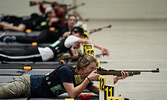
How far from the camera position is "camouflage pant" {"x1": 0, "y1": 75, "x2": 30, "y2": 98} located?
4.95 metres

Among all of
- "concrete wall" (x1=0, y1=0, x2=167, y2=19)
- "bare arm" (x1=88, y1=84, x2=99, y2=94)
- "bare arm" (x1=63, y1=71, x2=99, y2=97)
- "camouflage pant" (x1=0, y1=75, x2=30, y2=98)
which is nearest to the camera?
"bare arm" (x1=63, y1=71, x2=99, y2=97)

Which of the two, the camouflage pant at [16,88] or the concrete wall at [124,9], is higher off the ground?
the concrete wall at [124,9]

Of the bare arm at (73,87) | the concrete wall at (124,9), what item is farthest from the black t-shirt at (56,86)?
the concrete wall at (124,9)

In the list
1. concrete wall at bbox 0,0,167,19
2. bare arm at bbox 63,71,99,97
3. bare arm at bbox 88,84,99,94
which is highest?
concrete wall at bbox 0,0,167,19

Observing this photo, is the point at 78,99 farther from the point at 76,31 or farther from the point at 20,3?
the point at 20,3

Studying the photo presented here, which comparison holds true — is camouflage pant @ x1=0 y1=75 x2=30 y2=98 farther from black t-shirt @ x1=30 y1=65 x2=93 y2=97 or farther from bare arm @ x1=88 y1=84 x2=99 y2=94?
bare arm @ x1=88 y1=84 x2=99 y2=94

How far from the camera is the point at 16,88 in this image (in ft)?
16.3

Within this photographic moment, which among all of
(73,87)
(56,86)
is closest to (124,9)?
(56,86)

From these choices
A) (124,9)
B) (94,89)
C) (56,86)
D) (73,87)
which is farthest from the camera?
(124,9)

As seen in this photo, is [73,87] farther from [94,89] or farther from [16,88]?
[16,88]

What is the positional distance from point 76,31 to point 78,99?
9.24 ft

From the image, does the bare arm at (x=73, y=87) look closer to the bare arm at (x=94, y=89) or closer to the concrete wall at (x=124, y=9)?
the bare arm at (x=94, y=89)

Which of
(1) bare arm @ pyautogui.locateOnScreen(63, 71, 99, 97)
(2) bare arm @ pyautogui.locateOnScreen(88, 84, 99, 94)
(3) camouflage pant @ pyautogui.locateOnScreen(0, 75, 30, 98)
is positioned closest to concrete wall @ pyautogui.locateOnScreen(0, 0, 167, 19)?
(2) bare arm @ pyautogui.locateOnScreen(88, 84, 99, 94)

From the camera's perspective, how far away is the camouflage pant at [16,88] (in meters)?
4.95
